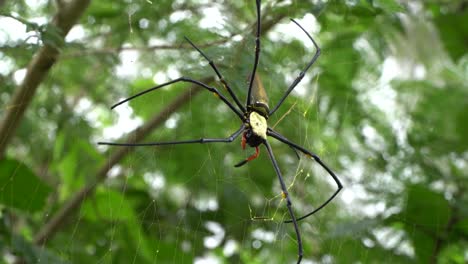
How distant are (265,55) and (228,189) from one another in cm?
87

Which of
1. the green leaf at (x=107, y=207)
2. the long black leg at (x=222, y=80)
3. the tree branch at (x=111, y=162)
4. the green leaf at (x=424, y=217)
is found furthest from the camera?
the green leaf at (x=424, y=217)

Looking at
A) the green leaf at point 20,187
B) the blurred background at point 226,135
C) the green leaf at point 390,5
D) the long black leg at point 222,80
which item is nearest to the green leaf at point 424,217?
the blurred background at point 226,135

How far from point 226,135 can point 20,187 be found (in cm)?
130

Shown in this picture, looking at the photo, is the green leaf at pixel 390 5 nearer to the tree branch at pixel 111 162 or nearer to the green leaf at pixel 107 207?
the tree branch at pixel 111 162

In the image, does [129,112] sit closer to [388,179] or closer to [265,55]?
[265,55]

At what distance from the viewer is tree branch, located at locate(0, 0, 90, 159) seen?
10.6ft

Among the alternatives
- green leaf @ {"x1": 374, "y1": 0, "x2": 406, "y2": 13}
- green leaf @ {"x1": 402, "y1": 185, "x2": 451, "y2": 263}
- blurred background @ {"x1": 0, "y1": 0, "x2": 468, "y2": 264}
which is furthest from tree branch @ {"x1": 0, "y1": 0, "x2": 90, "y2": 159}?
green leaf @ {"x1": 402, "y1": 185, "x2": 451, "y2": 263}

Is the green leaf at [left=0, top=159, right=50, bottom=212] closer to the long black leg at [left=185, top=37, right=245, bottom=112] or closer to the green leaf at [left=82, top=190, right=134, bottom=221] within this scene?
the green leaf at [left=82, top=190, right=134, bottom=221]

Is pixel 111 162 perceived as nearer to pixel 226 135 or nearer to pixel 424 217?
pixel 226 135

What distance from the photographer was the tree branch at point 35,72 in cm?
323

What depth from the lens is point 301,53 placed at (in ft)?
13.5

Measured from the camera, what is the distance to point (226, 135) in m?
3.75

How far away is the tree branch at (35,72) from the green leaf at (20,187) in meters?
0.11

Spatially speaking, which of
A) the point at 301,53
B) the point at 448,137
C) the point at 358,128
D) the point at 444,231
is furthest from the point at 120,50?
the point at 448,137
